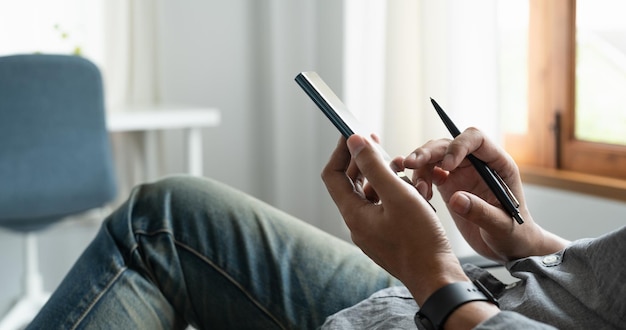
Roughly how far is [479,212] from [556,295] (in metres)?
0.12

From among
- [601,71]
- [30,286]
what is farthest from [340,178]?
[30,286]

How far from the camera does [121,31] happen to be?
2777 millimetres

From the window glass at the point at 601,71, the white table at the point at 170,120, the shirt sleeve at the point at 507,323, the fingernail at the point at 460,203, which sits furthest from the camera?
the white table at the point at 170,120

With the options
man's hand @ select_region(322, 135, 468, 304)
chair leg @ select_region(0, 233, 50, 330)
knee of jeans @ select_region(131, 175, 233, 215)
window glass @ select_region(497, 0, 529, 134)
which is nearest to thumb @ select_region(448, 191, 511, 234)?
man's hand @ select_region(322, 135, 468, 304)

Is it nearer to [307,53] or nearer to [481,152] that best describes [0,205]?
[307,53]

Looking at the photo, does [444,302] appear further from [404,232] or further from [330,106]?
[330,106]

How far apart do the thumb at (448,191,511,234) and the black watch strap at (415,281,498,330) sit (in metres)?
0.15

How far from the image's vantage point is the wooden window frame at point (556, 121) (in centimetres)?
201

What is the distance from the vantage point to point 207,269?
980mm

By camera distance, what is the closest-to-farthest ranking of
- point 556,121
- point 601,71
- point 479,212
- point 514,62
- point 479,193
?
1. point 479,212
2. point 479,193
3. point 601,71
4. point 556,121
5. point 514,62

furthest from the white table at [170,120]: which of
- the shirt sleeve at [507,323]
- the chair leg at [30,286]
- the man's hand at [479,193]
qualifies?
the shirt sleeve at [507,323]

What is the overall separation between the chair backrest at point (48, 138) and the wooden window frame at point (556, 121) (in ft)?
3.72

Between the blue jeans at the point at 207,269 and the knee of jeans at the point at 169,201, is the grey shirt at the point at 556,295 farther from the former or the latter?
the knee of jeans at the point at 169,201

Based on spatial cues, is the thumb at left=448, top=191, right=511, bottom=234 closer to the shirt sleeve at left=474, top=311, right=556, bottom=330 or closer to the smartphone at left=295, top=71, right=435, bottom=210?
the smartphone at left=295, top=71, right=435, bottom=210
